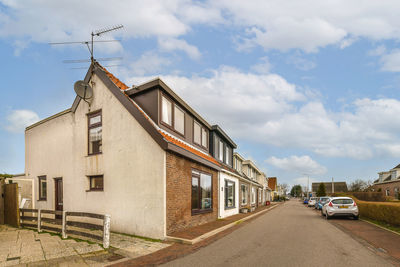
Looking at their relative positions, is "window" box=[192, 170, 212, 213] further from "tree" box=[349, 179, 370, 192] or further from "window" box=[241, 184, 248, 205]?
"tree" box=[349, 179, 370, 192]

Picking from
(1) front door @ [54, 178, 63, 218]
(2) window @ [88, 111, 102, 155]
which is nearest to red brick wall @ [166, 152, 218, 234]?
(2) window @ [88, 111, 102, 155]

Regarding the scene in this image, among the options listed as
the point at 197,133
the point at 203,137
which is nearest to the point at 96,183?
the point at 197,133

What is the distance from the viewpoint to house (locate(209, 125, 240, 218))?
17031 mm

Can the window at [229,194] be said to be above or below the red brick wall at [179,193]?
below

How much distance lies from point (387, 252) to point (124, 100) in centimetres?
1003

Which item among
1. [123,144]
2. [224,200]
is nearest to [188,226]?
[123,144]

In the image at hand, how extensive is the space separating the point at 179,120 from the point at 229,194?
8.19 meters

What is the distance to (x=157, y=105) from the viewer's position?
1148cm

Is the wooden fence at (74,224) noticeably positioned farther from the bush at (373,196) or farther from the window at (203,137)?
the bush at (373,196)

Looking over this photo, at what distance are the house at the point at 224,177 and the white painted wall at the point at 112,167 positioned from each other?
716cm

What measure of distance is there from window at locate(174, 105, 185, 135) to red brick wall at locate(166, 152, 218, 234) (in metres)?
2.00

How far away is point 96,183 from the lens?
1184 cm

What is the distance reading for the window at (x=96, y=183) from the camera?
11.5 meters

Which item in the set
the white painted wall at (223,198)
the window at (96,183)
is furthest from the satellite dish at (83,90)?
the white painted wall at (223,198)
